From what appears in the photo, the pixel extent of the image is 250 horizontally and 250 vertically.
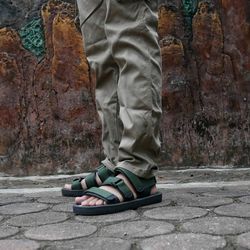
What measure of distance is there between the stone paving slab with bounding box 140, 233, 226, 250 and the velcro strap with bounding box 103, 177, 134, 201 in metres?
0.31

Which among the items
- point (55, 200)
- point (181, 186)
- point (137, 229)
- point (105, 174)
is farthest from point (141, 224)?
point (181, 186)

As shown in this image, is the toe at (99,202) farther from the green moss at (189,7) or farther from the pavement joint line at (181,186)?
the green moss at (189,7)

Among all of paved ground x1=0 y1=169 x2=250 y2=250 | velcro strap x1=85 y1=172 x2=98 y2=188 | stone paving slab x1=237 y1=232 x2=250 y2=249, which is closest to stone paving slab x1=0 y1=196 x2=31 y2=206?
paved ground x1=0 y1=169 x2=250 y2=250

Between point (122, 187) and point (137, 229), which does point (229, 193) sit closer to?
point (122, 187)

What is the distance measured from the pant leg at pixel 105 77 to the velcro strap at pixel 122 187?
177 mm

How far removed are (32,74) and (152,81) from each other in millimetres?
1023

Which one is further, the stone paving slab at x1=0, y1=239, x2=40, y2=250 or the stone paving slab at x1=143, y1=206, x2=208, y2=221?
the stone paving slab at x1=143, y1=206, x2=208, y2=221

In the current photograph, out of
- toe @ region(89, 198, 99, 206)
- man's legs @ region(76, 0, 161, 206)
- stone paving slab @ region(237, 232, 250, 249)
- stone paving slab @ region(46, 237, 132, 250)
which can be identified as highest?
man's legs @ region(76, 0, 161, 206)

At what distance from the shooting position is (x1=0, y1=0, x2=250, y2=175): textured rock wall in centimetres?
242

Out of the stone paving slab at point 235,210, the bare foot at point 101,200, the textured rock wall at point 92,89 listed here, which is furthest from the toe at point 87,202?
Answer: the textured rock wall at point 92,89

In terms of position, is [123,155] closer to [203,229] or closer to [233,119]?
[203,229]

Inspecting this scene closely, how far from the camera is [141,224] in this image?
4.75 feet

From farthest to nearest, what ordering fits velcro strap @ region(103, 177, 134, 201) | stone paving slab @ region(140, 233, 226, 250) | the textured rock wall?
the textured rock wall < velcro strap @ region(103, 177, 134, 201) < stone paving slab @ region(140, 233, 226, 250)

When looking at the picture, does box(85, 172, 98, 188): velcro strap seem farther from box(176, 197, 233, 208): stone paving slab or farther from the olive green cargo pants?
box(176, 197, 233, 208): stone paving slab
